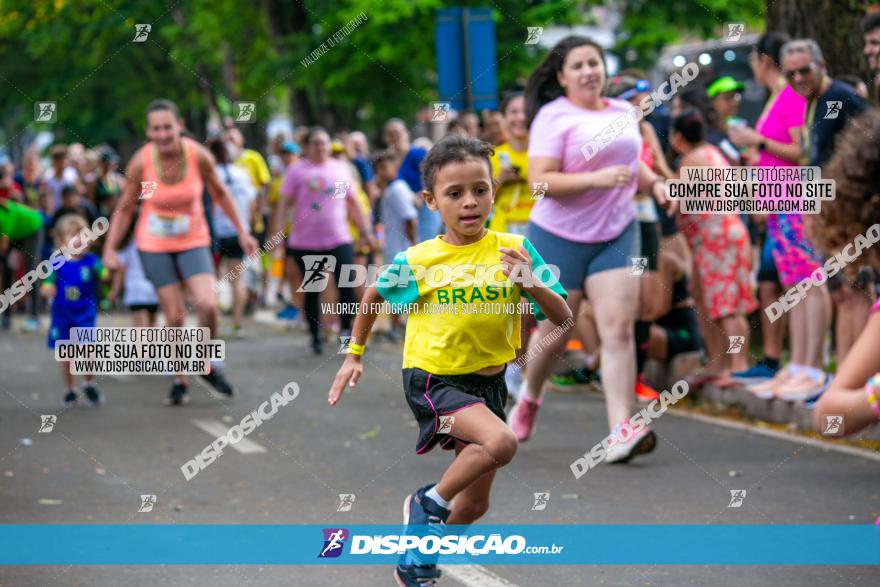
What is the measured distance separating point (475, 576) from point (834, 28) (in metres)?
6.35

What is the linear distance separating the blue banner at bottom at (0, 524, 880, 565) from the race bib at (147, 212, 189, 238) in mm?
3700

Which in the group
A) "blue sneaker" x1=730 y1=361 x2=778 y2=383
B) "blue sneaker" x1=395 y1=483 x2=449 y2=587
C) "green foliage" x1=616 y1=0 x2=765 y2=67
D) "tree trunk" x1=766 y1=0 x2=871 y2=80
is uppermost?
"green foliage" x1=616 y1=0 x2=765 y2=67

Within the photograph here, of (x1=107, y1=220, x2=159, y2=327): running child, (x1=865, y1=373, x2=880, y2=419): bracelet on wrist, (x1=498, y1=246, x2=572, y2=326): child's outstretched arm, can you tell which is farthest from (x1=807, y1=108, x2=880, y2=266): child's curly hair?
(x1=107, y1=220, x2=159, y2=327): running child

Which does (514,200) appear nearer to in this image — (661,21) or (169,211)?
(169,211)

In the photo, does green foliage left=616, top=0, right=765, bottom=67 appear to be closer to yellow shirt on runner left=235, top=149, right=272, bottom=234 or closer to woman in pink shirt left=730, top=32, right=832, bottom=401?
yellow shirt on runner left=235, top=149, right=272, bottom=234

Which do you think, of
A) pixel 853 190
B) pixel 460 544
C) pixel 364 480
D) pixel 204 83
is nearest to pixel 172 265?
pixel 364 480

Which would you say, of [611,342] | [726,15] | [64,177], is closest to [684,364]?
[611,342]

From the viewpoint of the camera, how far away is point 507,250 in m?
4.86

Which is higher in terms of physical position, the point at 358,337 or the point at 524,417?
the point at 358,337

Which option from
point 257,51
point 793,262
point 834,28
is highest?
point 257,51

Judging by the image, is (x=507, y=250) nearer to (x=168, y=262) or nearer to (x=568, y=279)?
(x=568, y=279)

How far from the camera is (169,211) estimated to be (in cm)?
1000

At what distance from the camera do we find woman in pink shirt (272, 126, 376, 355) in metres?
13.2

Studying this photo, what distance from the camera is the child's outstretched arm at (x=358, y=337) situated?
514 centimetres
